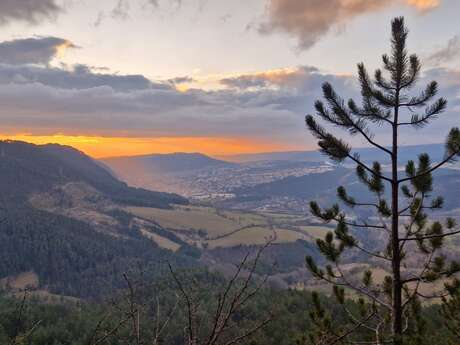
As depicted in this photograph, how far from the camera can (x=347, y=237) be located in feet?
38.7

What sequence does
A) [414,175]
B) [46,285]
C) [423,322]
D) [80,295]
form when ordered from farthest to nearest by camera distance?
[46,285] < [80,295] < [423,322] < [414,175]

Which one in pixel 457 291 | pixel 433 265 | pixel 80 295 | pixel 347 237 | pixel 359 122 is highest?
pixel 359 122

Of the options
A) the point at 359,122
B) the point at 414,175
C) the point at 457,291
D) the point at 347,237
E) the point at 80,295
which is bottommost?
the point at 80,295

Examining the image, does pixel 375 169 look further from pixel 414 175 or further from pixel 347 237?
pixel 347 237

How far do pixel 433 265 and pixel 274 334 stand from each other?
73.2 m

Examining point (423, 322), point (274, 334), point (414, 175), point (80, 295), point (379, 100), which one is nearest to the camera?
point (379, 100)

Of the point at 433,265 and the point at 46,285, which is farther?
the point at 46,285

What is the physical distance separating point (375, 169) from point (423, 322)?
5.65 metres

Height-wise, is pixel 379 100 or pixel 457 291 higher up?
pixel 379 100

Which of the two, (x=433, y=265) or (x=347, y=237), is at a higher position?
(x=347, y=237)

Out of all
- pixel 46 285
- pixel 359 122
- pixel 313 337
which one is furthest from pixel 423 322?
pixel 46 285

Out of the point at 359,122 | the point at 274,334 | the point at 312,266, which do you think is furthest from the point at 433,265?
the point at 274,334

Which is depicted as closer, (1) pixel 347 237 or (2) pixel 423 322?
(1) pixel 347 237

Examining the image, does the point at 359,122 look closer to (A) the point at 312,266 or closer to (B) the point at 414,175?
(B) the point at 414,175
